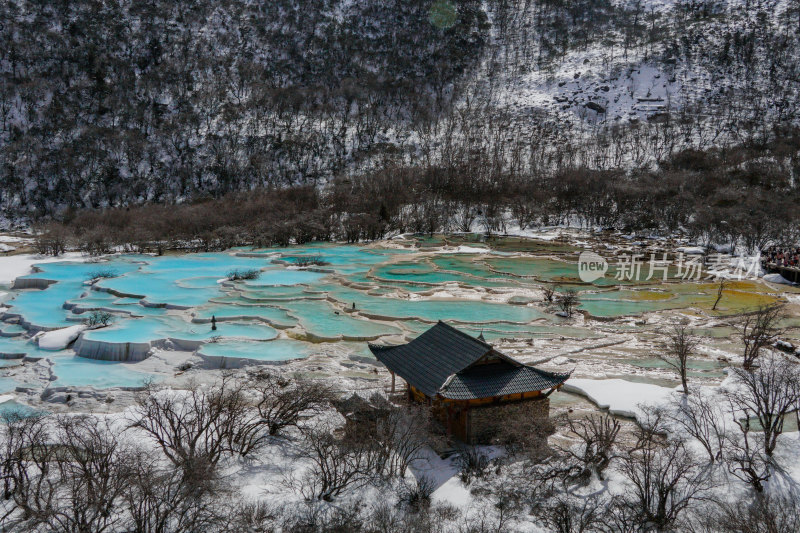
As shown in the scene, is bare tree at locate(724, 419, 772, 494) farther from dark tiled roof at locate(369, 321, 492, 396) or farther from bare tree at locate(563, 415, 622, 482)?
dark tiled roof at locate(369, 321, 492, 396)

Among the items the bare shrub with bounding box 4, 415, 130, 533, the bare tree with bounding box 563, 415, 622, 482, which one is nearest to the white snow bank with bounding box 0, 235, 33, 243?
the bare shrub with bounding box 4, 415, 130, 533

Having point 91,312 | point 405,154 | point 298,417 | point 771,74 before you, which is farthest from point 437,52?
point 298,417

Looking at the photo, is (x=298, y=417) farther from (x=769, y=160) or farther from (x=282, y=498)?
(x=769, y=160)

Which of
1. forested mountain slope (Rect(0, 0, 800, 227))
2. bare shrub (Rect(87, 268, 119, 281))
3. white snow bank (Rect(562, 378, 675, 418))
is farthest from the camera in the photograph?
forested mountain slope (Rect(0, 0, 800, 227))

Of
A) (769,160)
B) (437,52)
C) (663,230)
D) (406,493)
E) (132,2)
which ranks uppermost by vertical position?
(132,2)

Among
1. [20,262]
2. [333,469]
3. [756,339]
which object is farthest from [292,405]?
[20,262]

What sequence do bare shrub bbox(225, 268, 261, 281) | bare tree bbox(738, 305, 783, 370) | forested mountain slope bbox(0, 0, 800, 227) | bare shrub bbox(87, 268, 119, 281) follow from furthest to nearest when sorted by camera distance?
forested mountain slope bbox(0, 0, 800, 227) < bare shrub bbox(87, 268, 119, 281) < bare shrub bbox(225, 268, 261, 281) < bare tree bbox(738, 305, 783, 370)

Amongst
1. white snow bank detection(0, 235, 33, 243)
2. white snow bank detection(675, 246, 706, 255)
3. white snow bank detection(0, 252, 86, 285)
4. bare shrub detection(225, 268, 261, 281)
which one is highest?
white snow bank detection(675, 246, 706, 255)
